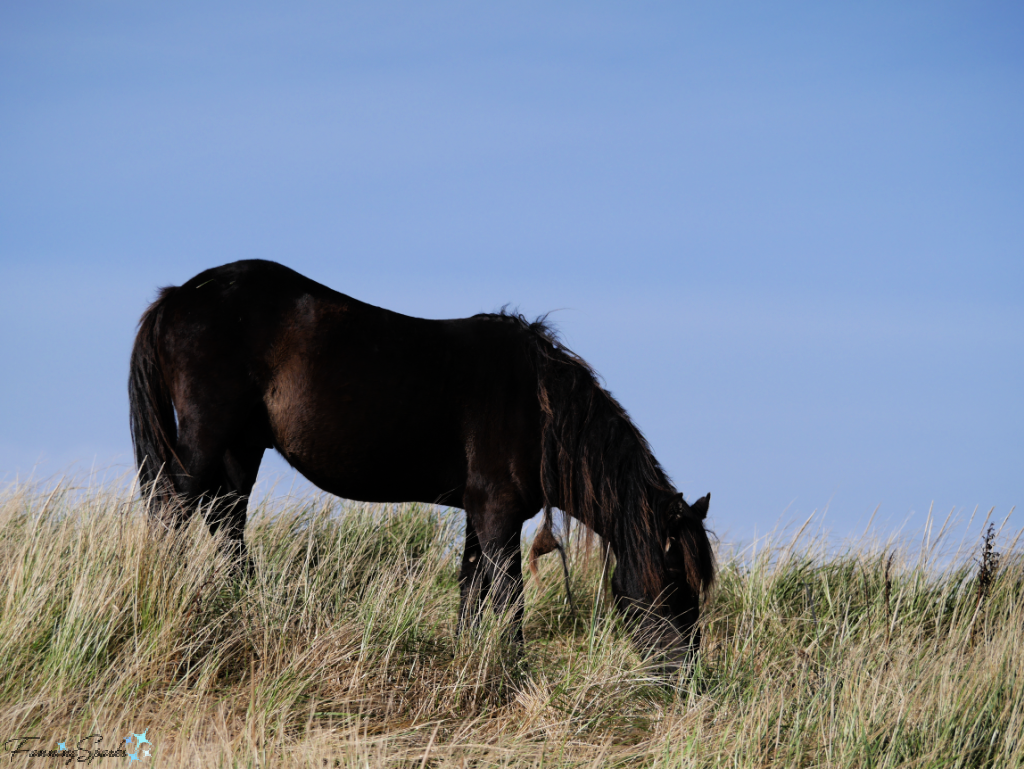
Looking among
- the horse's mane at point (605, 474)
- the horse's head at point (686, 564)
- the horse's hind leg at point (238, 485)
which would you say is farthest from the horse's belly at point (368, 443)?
the horse's head at point (686, 564)

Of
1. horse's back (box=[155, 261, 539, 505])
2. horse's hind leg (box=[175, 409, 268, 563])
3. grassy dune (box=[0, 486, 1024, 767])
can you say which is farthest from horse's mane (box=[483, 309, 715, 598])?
horse's hind leg (box=[175, 409, 268, 563])

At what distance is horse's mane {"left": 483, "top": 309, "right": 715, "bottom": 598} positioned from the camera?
4320mm

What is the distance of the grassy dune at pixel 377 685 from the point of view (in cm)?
346

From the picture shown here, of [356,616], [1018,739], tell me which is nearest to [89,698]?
[356,616]

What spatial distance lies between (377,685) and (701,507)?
5.83 ft

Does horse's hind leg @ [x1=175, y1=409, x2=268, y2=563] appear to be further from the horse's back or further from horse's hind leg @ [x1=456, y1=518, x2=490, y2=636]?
horse's hind leg @ [x1=456, y1=518, x2=490, y2=636]

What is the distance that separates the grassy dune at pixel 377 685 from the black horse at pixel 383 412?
45 centimetres

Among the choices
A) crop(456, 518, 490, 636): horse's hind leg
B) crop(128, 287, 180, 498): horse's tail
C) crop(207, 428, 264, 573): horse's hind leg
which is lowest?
crop(456, 518, 490, 636): horse's hind leg

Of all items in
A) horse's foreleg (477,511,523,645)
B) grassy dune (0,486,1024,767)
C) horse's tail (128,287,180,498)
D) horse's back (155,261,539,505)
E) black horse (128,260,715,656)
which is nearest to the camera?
grassy dune (0,486,1024,767)

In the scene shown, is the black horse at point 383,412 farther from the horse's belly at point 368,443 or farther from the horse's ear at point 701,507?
the horse's ear at point 701,507

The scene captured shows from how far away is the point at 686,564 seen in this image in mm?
4266

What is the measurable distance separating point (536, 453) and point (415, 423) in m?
0.69

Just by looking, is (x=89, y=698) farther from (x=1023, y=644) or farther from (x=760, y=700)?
(x=1023, y=644)

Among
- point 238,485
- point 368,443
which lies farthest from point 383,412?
point 238,485
